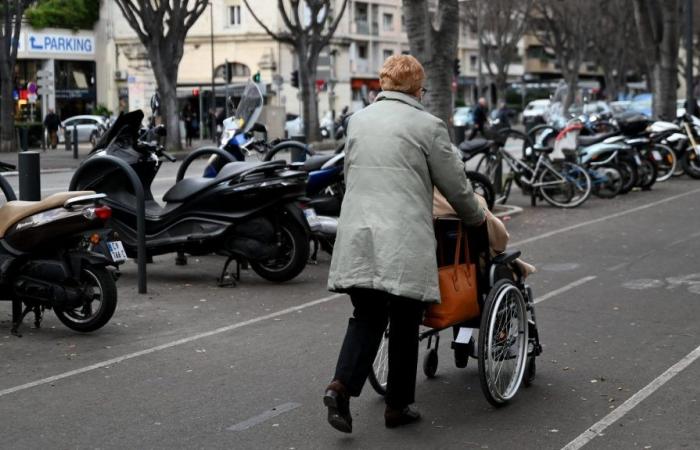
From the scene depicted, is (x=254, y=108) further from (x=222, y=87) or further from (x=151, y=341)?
(x=222, y=87)

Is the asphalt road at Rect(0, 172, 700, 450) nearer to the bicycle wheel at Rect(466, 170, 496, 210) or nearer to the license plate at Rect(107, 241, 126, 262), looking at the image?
the license plate at Rect(107, 241, 126, 262)

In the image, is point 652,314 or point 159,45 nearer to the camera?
point 652,314

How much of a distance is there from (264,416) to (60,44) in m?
60.0

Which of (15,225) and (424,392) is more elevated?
(15,225)

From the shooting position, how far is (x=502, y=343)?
5.78 metres

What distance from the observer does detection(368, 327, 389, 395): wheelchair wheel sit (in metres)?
5.90

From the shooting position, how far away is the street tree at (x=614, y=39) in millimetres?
57719

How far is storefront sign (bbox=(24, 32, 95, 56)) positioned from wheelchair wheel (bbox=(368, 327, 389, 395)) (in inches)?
2267

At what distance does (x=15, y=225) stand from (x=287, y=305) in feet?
7.22

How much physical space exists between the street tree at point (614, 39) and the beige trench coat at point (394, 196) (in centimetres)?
5065

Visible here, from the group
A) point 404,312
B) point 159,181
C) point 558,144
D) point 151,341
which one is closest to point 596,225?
point 558,144

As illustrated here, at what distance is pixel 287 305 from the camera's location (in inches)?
355

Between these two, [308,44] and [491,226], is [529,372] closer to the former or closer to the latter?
[491,226]

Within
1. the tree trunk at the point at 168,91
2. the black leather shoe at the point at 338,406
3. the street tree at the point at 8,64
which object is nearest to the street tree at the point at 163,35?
the tree trunk at the point at 168,91
